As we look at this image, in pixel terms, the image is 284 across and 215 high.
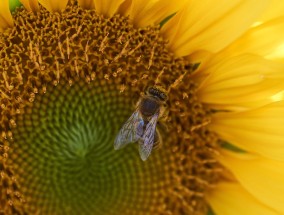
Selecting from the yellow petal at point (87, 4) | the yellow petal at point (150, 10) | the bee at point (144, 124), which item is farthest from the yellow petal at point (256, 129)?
the yellow petal at point (87, 4)

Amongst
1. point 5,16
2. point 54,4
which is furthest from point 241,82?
point 5,16

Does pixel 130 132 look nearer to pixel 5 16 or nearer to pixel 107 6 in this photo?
pixel 107 6

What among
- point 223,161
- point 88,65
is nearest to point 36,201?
point 88,65

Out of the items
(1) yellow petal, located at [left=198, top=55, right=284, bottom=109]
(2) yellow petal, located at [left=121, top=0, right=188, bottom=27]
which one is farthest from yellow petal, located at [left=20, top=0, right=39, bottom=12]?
(1) yellow petal, located at [left=198, top=55, right=284, bottom=109]

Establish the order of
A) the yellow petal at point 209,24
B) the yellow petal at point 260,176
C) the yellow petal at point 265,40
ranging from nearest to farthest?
the yellow petal at point 209,24 < the yellow petal at point 265,40 < the yellow petal at point 260,176

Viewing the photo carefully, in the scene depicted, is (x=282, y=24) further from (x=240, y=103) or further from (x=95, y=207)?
(x=95, y=207)

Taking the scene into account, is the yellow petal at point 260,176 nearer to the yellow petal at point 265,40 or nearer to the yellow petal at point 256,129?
the yellow petal at point 256,129
